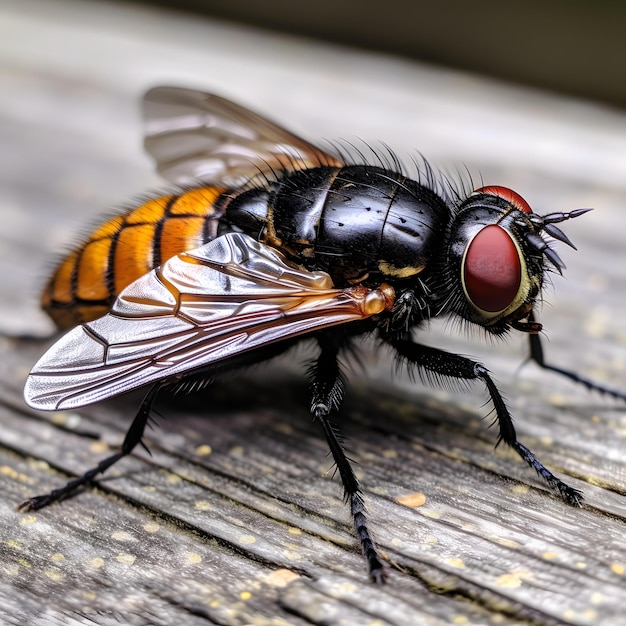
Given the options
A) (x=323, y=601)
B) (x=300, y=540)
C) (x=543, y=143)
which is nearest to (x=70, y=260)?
(x=300, y=540)

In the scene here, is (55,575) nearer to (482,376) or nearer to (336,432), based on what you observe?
(336,432)

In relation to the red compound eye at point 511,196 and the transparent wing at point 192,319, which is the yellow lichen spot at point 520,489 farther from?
the red compound eye at point 511,196

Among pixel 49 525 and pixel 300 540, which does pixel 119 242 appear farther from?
pixel 300 540

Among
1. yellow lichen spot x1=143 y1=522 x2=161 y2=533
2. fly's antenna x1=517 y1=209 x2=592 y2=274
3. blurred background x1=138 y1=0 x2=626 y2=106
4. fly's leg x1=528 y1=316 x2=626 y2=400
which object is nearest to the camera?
yellow lichen spot x1=143 y1=522 x2=161 y2=533

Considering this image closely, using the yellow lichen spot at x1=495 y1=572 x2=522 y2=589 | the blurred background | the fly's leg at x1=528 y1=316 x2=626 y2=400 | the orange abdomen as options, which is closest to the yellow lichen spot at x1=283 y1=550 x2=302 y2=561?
the yellow lichen spot at x1=495 y1=572 x2=522 y2=589

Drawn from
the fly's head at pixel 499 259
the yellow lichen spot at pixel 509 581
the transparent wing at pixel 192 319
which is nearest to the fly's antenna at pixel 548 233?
the fly's head at pixel 499 259

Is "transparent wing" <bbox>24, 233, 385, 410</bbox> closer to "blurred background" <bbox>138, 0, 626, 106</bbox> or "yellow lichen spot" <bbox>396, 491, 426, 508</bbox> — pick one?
"yellow lichen spot" <bbox>396, 491, 426, 508</bbox>
